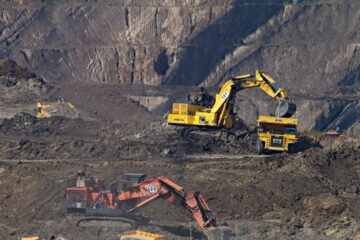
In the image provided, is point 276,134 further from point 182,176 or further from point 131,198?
point 131,198

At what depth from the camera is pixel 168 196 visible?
116ft

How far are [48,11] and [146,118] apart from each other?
4616 cm

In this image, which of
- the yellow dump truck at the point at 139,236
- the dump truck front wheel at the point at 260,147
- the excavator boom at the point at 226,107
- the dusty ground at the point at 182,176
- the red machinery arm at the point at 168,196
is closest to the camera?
the yellow dump truck at the point at 139,236

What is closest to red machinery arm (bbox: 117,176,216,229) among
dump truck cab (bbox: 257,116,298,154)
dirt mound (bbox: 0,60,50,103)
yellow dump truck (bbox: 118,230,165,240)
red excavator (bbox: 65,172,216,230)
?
red excavator (bbox: 65,172,216,230)

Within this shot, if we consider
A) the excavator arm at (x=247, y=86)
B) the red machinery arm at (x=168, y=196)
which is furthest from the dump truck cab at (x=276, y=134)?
the red machinery arm at (x=168, y=196)

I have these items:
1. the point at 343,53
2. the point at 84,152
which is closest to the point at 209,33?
the point at 343,53

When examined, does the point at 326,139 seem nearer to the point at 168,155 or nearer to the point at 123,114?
the point at 168,155

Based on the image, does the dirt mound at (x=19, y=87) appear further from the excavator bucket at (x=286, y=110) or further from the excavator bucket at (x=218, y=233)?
the excavator bucket at (x=218, y=233)

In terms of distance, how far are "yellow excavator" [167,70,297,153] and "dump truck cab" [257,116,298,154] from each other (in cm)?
8

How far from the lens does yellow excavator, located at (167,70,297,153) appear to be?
161 feet

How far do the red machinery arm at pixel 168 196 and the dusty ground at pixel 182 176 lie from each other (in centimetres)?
34

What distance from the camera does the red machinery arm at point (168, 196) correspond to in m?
35.1

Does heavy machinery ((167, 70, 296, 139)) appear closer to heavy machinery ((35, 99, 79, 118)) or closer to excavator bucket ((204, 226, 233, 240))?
heavy machinery ((35, 99, 79, 118))

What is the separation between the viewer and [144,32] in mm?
107688
